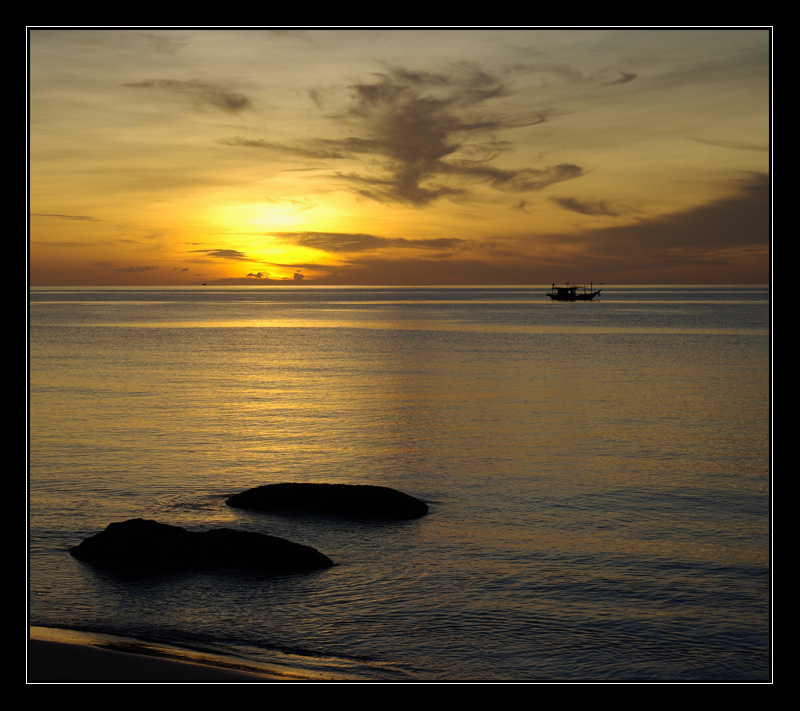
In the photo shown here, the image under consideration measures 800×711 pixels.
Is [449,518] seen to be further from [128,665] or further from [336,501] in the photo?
[128,665]

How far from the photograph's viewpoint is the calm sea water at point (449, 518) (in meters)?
16.4

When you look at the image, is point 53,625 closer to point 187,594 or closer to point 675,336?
point 187,594

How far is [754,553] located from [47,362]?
6941 cm

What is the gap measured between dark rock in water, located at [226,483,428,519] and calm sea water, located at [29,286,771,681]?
2.40 ft

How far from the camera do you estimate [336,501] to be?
25422mm

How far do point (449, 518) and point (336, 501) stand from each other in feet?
12.2

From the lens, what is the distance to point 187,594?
1847 cm

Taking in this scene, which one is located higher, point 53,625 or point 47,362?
point 47,362

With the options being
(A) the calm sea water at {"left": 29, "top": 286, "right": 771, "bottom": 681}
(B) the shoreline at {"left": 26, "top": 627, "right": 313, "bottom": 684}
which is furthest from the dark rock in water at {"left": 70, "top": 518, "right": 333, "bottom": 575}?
(B) the shoreline at {"left": 26, "top": 627, "right": 313, "bottom": 684}

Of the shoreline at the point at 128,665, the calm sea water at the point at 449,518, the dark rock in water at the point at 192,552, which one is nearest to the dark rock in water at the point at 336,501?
the calm sea water at the point at 449,518

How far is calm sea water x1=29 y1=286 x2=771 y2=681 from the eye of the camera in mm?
16422

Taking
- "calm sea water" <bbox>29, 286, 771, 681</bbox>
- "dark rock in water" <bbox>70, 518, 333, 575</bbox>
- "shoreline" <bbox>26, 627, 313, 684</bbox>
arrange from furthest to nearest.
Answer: "dark rock in water" <bbox>70, 518, 333, 575</bbox>, "calm sea water" <bbox>29, 286, 771, 681</bbox>, "shoreline" <bbox>26, 627, 313, 684</bbox>

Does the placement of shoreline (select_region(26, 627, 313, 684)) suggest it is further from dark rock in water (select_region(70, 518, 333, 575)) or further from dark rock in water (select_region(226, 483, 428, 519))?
dark rock in water (select_region(226, 483, 428, 519))
